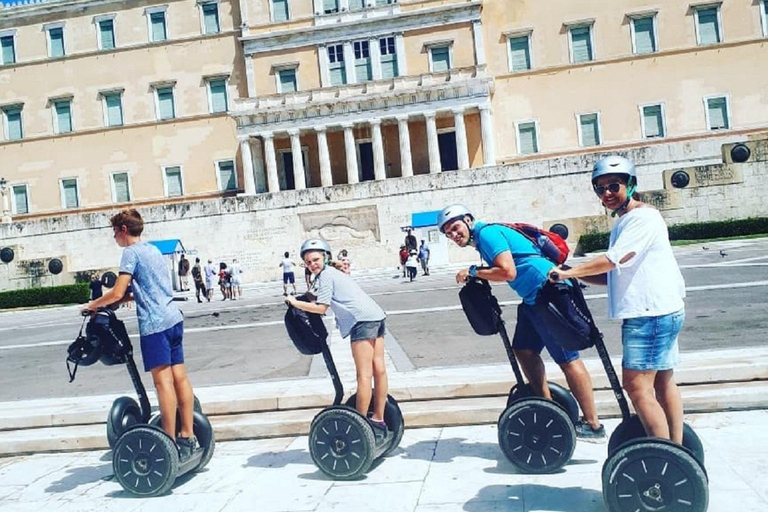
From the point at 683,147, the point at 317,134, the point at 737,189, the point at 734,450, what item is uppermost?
the point at 317,134

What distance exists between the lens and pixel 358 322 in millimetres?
5223

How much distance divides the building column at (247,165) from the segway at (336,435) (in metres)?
39.9

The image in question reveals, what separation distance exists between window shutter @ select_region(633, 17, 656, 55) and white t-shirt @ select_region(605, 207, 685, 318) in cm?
4372

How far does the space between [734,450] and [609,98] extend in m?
42.2

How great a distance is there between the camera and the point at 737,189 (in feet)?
91.9

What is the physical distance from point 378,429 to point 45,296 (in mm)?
28490

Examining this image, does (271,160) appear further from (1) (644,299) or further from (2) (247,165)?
(1) (644,299)

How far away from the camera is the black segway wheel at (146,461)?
4.99 m

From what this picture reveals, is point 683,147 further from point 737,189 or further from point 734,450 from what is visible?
point 734,450

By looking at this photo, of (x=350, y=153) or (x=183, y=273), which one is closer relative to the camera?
(x=183, y=273)

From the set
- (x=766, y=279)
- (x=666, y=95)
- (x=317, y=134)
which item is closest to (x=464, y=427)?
(x=766, y=279)

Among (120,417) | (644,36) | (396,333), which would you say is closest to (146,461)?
(120,417)

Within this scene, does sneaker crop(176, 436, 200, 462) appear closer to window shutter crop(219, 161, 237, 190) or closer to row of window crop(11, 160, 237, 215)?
row of window crop(11, 160, 237, 215)

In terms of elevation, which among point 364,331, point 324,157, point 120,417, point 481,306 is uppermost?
point 324,157
